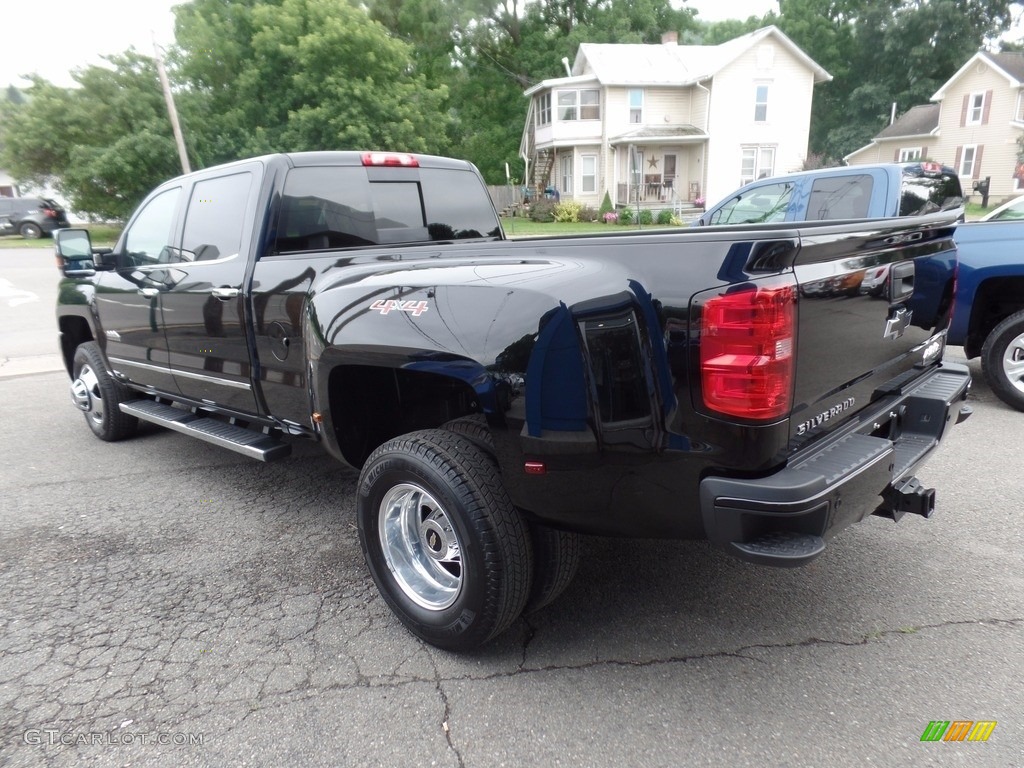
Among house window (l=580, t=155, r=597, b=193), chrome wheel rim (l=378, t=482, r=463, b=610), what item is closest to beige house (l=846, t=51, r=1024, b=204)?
house window (l=580, t=155, r=597, b=193)

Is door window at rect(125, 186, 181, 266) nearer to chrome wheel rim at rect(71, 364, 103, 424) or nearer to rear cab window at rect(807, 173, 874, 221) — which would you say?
chrome wheel rim at rect(71, 364, 103, 424)

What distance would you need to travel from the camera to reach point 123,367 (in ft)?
16.2

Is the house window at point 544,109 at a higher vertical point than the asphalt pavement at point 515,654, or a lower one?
higher

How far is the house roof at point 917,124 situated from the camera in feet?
128

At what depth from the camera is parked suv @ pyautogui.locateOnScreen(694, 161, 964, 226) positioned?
6.53 m

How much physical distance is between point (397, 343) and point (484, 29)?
4465cm

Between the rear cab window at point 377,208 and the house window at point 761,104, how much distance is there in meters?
32.7

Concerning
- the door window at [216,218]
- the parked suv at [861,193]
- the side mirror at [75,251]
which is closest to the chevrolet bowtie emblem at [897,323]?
the door window at [216,218]

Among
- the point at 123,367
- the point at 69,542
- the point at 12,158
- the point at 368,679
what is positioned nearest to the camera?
the point at 368,679

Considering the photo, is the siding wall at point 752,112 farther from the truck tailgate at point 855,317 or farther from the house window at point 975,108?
the truck tailgate at point 855,317

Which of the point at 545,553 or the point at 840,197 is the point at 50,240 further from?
the point at 545,553

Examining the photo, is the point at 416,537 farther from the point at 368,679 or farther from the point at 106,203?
the point at 106,203

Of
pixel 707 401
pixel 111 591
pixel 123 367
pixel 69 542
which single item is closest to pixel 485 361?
pixel 707 401

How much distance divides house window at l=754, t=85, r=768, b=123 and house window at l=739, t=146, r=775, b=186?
1.32m
